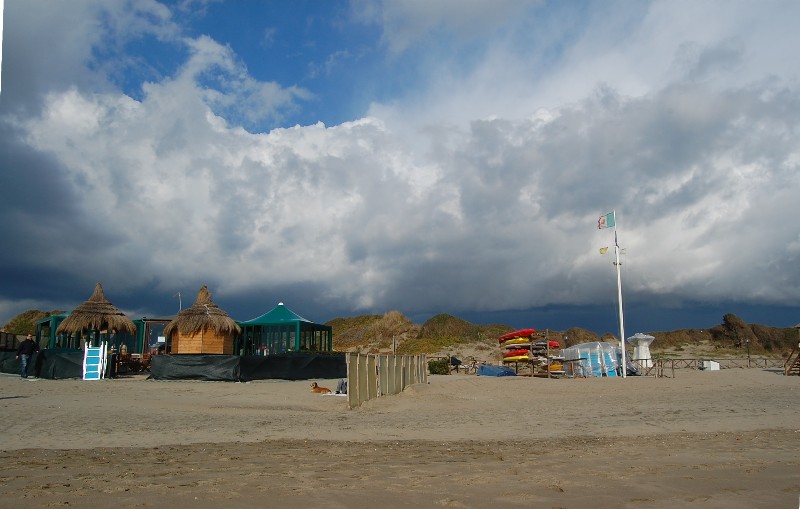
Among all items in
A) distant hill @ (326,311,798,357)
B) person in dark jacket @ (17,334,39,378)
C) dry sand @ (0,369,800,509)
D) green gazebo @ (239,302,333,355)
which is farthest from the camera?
distant hill @ (326,311,798,357)

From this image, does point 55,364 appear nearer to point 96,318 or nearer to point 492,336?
point 96,318

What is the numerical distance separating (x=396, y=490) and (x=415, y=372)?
57.4 ft

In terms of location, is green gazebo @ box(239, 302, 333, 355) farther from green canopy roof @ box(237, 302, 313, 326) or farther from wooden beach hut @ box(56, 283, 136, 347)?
wooden beach hut @ box(56, 283, 136, 347)

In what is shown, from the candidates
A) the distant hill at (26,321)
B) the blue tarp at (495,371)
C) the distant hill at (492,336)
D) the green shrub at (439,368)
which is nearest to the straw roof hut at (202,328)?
the green shrub at (439,368)

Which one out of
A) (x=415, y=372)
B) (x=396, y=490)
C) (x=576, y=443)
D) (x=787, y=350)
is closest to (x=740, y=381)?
(x=415, y=372)

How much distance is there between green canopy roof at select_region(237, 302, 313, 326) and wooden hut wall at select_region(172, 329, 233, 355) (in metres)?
3.75

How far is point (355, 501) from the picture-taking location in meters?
5.05

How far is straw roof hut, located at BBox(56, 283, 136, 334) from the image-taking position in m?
30.6

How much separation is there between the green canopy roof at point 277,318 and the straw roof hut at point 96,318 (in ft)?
21.0

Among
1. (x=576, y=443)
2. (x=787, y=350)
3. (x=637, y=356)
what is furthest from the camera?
(x=787, y=350)

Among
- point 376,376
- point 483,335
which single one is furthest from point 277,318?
point 483,335

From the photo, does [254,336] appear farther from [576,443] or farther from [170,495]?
[170,495]

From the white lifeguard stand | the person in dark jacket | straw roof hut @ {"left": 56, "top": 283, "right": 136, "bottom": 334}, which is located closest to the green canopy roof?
straw roof hut @ {"left": 56, "top": 283, "right": 136, "bottom": 334}

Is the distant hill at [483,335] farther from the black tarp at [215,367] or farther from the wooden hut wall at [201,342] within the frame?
the black tarp at [215,367]
